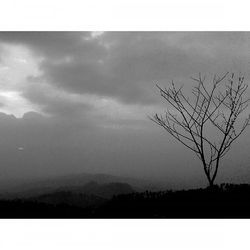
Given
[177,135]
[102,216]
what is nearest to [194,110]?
[177,135]

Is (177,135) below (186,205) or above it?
above

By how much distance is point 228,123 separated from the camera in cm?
809

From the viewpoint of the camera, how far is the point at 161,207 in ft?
21.2

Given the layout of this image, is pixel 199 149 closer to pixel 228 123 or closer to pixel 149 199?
pixel 228 123

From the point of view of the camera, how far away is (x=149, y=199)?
23.3 feet

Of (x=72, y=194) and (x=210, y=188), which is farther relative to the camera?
(x=72, y=194)

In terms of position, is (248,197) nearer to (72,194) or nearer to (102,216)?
(102,216)

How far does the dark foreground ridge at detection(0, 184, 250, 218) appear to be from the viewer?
613 cm

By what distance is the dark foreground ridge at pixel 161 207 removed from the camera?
6129 millimetres

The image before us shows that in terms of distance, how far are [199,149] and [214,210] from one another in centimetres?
214

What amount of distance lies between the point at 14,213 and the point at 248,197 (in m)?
5.02
